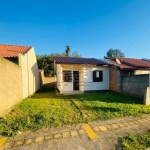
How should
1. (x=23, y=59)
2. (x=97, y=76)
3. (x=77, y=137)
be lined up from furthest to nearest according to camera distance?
(x=97, y=76) → (x=23, y=59) → (x=77, y=137)

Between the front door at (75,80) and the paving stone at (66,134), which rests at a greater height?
the front door at (75,80)

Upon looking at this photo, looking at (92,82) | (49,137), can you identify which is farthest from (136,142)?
(92,82)

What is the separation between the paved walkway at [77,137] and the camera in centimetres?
273

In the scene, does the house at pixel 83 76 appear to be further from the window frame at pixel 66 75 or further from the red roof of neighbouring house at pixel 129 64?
the red roof of neighbouring house at pixel 129 64

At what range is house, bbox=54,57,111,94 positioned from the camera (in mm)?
10727

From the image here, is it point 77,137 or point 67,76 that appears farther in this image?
point 67,76

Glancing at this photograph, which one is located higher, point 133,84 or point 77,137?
point 133,84

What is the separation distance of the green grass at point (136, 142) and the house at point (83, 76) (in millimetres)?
7953

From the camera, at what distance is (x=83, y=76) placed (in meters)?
11.0

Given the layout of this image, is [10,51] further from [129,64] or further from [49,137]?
[129,64]

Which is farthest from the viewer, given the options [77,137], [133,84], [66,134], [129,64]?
[129,64]

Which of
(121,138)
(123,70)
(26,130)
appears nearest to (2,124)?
(26,130)

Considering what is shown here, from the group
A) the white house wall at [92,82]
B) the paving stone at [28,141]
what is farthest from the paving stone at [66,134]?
the white house wall at [92,82]

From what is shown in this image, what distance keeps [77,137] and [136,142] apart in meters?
1.71
